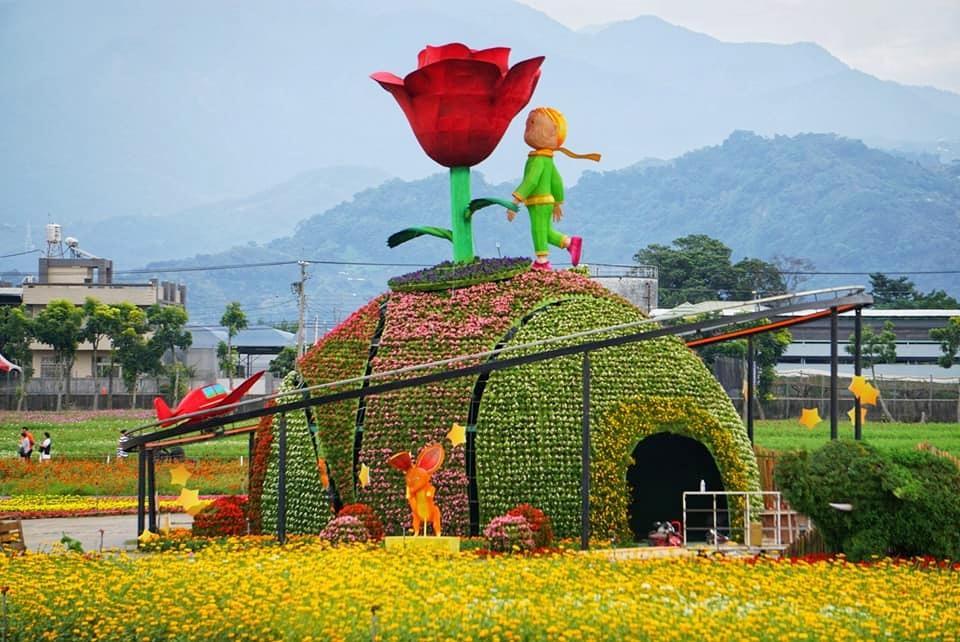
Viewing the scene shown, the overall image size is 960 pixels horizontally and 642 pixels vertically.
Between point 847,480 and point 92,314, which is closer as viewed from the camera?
point 847,480

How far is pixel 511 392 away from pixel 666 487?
3.44 meters

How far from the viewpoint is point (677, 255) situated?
98.5 metres

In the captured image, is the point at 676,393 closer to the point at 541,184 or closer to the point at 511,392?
the point at 511,392

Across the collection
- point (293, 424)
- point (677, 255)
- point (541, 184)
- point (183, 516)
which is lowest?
point (183, 516)

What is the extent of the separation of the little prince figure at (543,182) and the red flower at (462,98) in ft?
1.70

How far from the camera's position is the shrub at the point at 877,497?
16.6 m

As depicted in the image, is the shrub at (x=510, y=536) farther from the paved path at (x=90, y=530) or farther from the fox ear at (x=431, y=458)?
the paved path at (x=90, y=530)

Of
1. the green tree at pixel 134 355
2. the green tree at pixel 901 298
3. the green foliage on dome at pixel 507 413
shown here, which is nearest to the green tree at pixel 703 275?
the green tree at pixel 901 298

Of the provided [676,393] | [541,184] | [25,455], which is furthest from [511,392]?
[25,455]

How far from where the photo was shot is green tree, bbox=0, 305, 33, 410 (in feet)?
222

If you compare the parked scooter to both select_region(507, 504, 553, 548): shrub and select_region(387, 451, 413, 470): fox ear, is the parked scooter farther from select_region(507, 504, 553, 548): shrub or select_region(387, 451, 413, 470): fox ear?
select_region(387, 451, 413, 470): fox ear

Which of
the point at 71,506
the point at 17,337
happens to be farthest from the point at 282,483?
the point at 17,337

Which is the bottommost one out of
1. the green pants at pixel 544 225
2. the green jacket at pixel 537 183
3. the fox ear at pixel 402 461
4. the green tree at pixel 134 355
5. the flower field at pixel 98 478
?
the flower field at pixel 98 478

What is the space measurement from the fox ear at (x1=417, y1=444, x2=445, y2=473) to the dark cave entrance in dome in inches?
160
